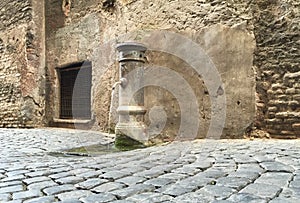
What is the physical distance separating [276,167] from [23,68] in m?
7.93

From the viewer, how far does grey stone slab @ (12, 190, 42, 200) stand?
1.61 metres

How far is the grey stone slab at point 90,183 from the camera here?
182cm

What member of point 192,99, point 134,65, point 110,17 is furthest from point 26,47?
point 192,99

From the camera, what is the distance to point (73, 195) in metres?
1.64

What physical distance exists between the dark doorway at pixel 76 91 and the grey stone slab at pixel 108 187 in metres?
5.90

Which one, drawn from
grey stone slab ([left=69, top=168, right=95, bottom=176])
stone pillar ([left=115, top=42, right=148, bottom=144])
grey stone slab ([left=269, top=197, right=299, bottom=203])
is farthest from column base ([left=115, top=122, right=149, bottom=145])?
grey stone slab ([left=269, top=197, right=299, bottom=203])

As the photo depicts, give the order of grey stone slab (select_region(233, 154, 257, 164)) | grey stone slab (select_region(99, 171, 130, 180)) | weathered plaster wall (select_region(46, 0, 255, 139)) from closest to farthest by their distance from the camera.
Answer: grey stone slab (select_region(99, 171, 130, 180)) → grey stone slab (select_region(233, 154, 257, 164)) → weathered plaster wall (select_region(46, 0, 255, 139))

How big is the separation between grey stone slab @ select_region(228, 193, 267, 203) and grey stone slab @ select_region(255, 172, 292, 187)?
0.30 m

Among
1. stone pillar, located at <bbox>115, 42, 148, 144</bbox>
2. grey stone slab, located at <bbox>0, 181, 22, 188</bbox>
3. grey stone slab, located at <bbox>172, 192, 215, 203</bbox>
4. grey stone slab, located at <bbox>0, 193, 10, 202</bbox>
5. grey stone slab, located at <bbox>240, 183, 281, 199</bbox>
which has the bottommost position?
grey stone slab, located at <bbox>0, 181, 22, 188</bbox>

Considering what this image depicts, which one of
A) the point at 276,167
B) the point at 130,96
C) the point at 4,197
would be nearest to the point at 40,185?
the point at 4,197

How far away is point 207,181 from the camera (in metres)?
1.88

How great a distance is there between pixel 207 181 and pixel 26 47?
7886 millimetres

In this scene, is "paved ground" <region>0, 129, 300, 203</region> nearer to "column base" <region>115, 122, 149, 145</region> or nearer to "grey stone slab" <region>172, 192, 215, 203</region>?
"grey stone slab" <region>172, 192, 215, 203</region>

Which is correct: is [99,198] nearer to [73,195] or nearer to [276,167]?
[73,195]
